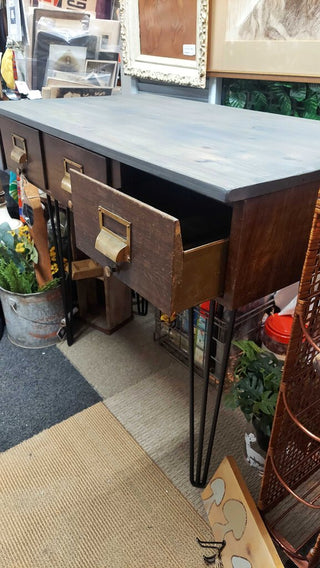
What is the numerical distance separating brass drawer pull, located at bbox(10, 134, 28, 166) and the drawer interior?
0.37 meters

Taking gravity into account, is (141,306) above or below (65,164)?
below

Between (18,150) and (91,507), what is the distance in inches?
37.1

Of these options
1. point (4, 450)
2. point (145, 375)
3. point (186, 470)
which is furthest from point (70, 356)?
point (186, 470)

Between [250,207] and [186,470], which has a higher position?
[250,207]

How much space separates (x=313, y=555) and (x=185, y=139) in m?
0.75

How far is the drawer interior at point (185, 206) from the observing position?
81 centimetres

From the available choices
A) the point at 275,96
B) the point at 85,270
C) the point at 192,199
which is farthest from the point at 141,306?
the point at 275,96

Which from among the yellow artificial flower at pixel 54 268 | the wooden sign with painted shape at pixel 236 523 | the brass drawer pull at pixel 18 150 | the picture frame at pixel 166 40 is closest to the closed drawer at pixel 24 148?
the brass drawer pull at pixel 18 150

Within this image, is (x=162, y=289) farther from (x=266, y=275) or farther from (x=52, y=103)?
(x=52, y=103)

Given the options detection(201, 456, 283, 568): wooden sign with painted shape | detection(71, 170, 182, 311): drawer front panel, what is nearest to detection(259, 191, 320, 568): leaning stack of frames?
detection(201, 456, 283, 568): wooden sign with painted shape

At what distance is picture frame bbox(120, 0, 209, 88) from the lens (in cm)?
118

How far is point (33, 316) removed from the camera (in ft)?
4.79

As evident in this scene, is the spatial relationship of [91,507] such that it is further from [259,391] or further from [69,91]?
[69,91]

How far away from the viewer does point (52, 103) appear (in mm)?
1109
